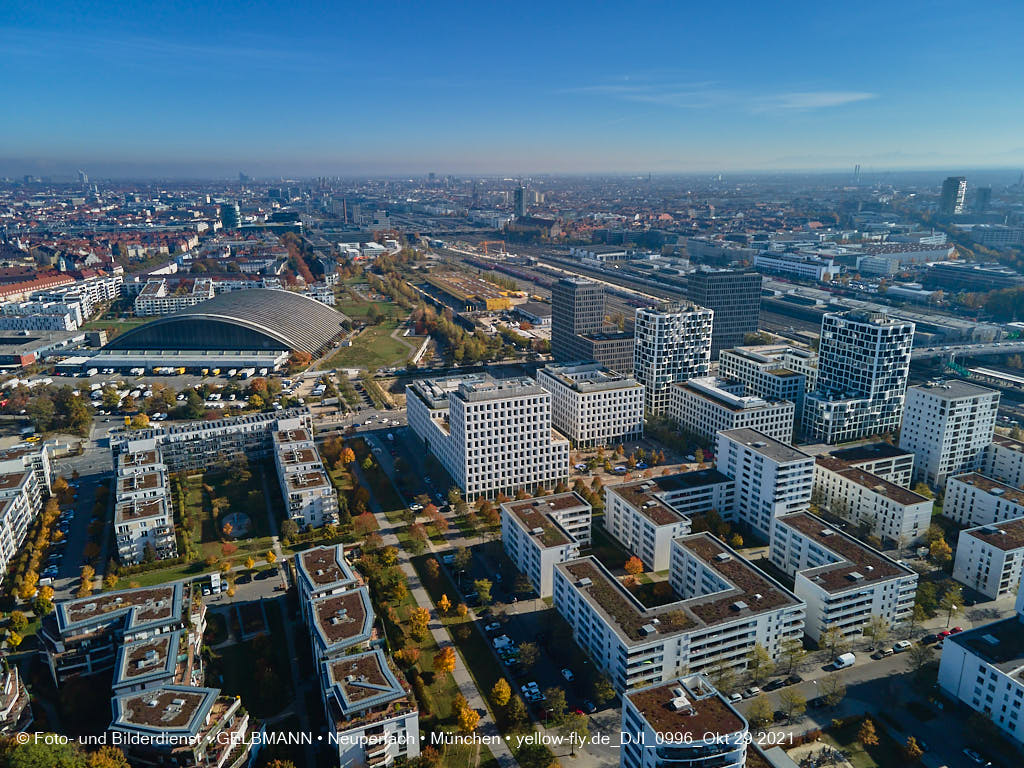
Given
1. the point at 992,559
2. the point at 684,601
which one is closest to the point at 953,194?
the point at 992,559

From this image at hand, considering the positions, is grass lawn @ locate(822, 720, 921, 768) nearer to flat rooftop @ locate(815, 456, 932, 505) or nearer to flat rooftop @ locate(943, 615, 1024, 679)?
flat rooftop @ locate(943, 615, 1024, 679)

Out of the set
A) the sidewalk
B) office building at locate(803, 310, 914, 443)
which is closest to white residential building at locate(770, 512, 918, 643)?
the sidewalk

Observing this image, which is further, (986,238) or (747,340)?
(986,238)

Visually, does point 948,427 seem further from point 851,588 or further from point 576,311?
point 576,311

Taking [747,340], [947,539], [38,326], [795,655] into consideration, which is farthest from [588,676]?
[38,326]

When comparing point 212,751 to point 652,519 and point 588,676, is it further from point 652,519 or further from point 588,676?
point 652,519

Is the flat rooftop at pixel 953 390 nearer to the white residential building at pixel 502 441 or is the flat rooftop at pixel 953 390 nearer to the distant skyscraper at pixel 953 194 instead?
the white residential building at pixel 502 441

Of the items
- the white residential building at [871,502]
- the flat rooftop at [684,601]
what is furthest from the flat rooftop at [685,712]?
the white residential building at [871,502]
